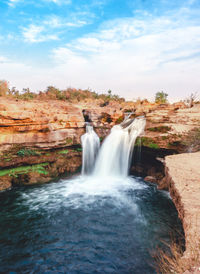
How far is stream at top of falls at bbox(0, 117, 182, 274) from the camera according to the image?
4.45 meters

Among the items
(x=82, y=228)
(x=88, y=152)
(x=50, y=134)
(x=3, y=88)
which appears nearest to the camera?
(x=82, y=228)

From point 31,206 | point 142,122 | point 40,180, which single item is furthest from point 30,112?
point 142,122

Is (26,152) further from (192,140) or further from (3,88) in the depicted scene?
(192,140)

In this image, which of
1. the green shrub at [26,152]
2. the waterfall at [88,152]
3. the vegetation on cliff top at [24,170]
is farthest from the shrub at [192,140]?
the green shrub at [26,152]

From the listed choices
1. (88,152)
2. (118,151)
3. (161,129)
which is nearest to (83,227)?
(118,151)

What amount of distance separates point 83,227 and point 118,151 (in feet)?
23.6

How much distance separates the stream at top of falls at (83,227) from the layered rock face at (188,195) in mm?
2173

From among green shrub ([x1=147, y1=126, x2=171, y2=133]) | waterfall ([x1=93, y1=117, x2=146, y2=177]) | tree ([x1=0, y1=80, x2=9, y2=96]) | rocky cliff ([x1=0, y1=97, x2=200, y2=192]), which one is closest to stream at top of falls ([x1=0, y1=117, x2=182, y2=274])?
rocky cliff ([x1=0, y1=97, x2=200, y2=192])

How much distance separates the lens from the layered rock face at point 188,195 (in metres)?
2.46

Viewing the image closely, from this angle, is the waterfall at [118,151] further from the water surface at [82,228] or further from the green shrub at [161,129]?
the water surface at [82,228]

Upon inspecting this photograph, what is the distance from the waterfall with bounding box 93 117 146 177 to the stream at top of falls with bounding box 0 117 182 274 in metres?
2.38

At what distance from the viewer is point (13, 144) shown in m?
10.0

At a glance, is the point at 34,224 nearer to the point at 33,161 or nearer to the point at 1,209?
the point at 1,209

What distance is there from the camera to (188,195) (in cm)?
361
